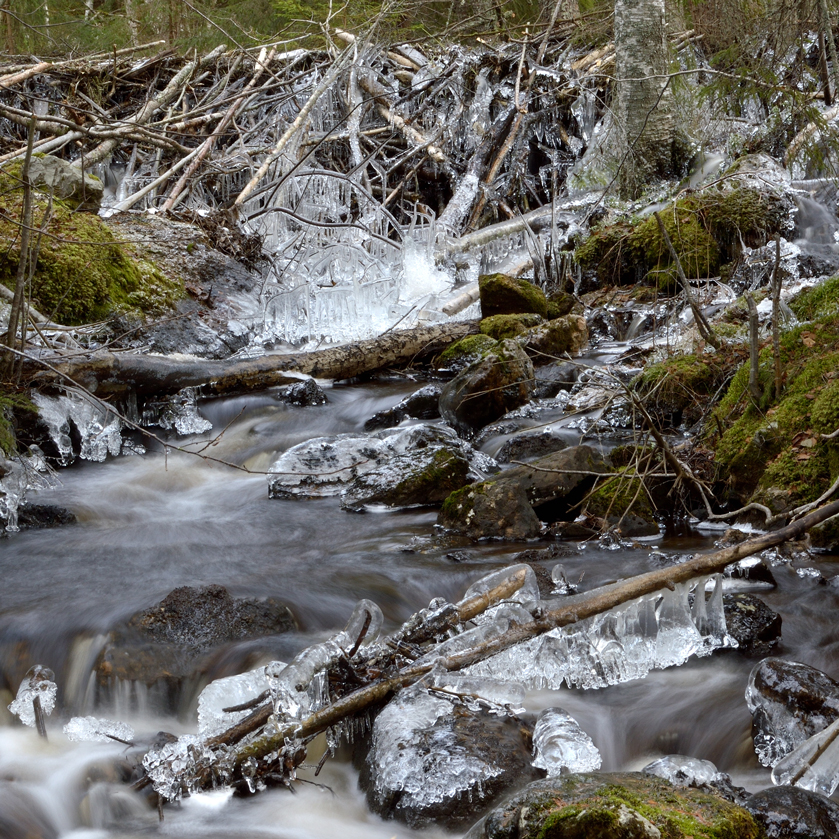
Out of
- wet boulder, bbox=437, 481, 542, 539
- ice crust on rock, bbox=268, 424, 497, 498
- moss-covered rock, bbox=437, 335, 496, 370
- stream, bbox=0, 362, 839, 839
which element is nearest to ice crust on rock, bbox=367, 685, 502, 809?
stream, bbox=0, 362, 839, 839

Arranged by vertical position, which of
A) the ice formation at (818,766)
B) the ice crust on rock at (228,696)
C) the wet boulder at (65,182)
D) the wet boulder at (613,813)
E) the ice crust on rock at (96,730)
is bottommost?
the ice crust on rock at (96,730)

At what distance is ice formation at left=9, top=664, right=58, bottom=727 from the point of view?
3.21 m

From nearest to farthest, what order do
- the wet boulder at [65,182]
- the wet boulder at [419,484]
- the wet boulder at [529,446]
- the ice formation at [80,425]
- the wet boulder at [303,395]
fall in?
the wet boulder at [419,484] → the wet boulder at [529,446] → the ice formation at [80,425] → the wet boulder at [303,395] → the wet boulder at [65,182]

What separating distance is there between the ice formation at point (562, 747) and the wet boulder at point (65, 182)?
6841 mm

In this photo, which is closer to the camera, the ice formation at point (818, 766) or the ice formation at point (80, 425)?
the ice formation at point (818, 766)

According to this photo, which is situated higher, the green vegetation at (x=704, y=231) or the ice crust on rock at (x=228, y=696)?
the green vegetation at (x=704, y=231)

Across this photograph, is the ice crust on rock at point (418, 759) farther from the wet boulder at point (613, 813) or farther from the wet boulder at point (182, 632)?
the wet boulder at point (182, 632)

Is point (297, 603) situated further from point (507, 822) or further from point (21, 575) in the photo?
point (507, 822)

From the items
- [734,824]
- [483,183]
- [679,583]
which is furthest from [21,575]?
[483,183]

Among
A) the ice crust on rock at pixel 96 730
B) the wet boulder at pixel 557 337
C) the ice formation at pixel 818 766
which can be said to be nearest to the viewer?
the ice formation at pixel 818 766

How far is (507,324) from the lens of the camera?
25.1 feet

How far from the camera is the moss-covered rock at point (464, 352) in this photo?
7.40 metres

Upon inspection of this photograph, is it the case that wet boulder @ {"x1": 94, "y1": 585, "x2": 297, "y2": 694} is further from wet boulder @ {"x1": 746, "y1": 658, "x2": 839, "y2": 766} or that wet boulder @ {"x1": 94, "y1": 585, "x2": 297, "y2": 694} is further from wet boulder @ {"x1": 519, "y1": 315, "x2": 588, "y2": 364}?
wet boulder @ {"x1": 519, "y1": 315, "x2": 588, "y2": 364}

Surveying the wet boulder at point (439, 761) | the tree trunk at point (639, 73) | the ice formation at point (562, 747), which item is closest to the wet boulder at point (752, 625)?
the ice formation at point (562, 747)
